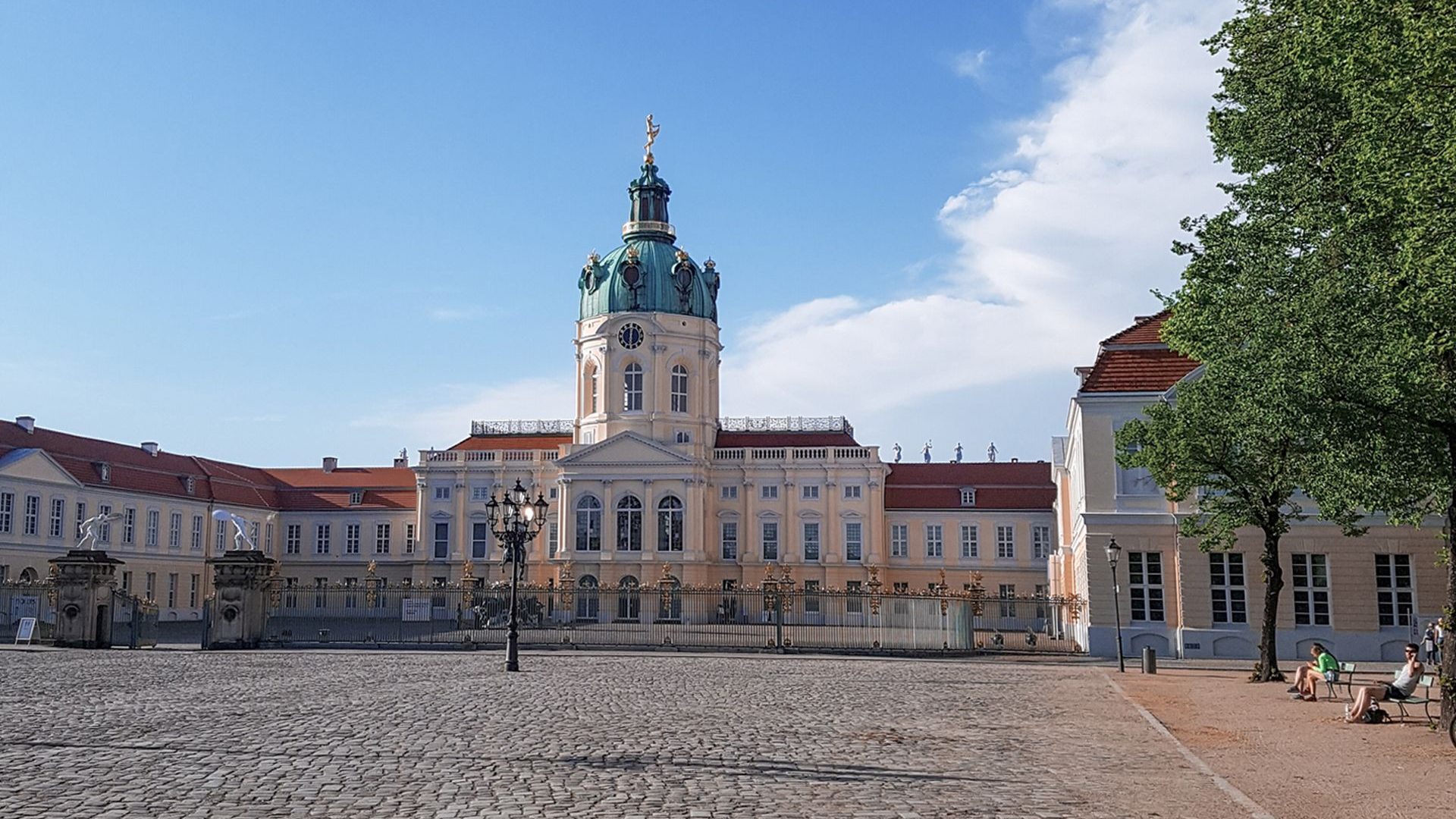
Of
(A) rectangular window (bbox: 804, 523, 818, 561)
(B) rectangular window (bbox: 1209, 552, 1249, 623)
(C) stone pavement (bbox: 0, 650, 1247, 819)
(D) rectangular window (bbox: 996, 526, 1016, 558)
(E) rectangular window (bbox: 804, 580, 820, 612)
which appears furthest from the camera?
(A) rectangular window (bbox: 804, 523, 818, 561)

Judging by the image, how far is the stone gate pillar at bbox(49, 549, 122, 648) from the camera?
39688mm

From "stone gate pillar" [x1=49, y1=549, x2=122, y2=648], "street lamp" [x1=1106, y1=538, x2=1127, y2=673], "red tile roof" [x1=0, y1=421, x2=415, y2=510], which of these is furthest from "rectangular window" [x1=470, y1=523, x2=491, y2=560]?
"street lamp" [x1=1106, y1=538, x2=1127, y2=673]

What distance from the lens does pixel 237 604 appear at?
40.7 metres

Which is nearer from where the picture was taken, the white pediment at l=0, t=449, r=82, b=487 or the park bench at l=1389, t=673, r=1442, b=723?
the park bench at l=1389, t=673, r=1442, b=723

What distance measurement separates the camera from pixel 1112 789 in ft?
44.9

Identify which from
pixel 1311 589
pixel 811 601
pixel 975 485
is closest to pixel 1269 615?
pixel 1311 589

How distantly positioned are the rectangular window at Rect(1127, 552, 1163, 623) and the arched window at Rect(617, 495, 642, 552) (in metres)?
42.7

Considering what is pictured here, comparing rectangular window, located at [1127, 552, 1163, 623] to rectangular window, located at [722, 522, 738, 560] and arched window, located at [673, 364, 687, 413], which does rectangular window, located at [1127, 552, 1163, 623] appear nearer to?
rectangular window, located at [722, 522, 738, 560]

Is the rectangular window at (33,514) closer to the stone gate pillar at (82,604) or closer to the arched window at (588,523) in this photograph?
the stone gate pillar at (82,604)

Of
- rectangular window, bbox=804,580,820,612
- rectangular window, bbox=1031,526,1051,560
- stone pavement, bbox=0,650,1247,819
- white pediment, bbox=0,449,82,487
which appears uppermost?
white pediment, bbox=0,449,82,487

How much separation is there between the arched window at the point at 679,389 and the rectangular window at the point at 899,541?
15.2m

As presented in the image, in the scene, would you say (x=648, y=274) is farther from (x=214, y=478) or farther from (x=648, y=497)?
(x=214, y=478)

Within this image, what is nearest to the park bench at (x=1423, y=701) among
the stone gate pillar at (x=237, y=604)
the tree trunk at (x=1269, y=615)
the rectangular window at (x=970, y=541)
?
the tree trunk at (x=1269, y=615)

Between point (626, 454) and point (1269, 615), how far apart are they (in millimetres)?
52636
